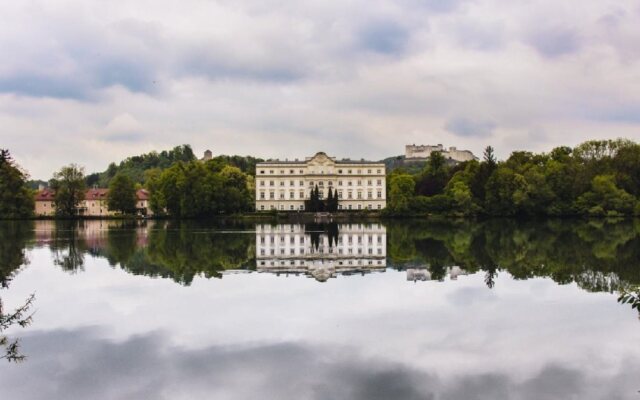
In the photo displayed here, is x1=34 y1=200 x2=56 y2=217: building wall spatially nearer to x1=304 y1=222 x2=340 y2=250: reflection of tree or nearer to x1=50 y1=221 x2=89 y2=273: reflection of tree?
x1=304 y1=222 x2=340 y2=250: reflection of tree

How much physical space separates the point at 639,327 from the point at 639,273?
24.4 ft

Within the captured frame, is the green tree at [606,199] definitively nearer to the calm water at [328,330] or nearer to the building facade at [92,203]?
the calm water at [328,330]

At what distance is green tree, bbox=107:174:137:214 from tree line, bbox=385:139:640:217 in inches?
1384

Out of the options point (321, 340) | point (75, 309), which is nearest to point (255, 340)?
point (321, 340)

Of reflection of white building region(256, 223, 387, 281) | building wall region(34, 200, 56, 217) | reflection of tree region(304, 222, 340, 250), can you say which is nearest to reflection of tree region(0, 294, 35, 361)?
reflection of white building region(256, 223, 387, 281)

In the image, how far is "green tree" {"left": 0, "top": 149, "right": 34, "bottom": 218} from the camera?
72875mm

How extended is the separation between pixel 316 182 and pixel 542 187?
31946 mm

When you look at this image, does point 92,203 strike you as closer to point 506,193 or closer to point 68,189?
point 68,189

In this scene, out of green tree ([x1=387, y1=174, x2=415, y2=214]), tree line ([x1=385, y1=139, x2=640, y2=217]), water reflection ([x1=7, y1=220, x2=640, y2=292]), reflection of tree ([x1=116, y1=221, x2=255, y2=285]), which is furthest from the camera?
green tree ([x1=387, y1=174, x2=415, y2=214])

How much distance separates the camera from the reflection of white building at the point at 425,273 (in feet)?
60.3

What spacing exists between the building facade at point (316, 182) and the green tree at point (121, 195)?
1728 cm

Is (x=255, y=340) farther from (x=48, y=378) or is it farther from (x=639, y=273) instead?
(x=639, y=273)

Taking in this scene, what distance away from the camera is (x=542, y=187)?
68250 millimetres

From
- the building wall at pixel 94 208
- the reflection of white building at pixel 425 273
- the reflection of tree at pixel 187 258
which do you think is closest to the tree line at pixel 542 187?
the reflection of tree at pixel 187 258
